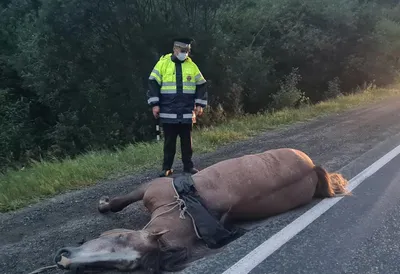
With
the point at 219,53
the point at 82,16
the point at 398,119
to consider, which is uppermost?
the point at 82,16

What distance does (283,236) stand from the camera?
4473mm

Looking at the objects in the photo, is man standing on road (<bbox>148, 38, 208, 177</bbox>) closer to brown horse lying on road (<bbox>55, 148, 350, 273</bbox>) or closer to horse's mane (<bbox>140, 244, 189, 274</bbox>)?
brown horse lying on road (<bbox>55, 148, 350, 273</bbox>)

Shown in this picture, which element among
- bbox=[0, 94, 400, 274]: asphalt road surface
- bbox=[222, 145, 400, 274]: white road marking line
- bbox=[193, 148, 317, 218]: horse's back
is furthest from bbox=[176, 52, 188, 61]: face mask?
bbox=[222, 145, 400, 274]: white road marking line

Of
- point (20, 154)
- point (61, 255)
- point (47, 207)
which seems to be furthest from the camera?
point (20, 154)

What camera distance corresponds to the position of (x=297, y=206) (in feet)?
16.9

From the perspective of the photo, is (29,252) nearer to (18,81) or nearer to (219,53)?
(219,53)

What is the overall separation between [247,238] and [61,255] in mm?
1582

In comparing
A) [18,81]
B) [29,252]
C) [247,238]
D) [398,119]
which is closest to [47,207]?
[29,252]

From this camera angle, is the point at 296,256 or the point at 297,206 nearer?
the point at 296,256

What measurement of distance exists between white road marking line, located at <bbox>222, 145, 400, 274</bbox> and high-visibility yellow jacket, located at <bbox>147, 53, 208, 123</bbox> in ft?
6.82

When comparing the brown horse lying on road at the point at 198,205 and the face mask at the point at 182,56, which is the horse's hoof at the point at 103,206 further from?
the face mask at the point at 182,56

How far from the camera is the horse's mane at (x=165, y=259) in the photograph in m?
3.80

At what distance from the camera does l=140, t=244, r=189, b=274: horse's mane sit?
150 inches

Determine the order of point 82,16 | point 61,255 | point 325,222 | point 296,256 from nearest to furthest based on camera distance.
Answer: point 61,255 → point 296,256 → point 325,222 → point 82,16
